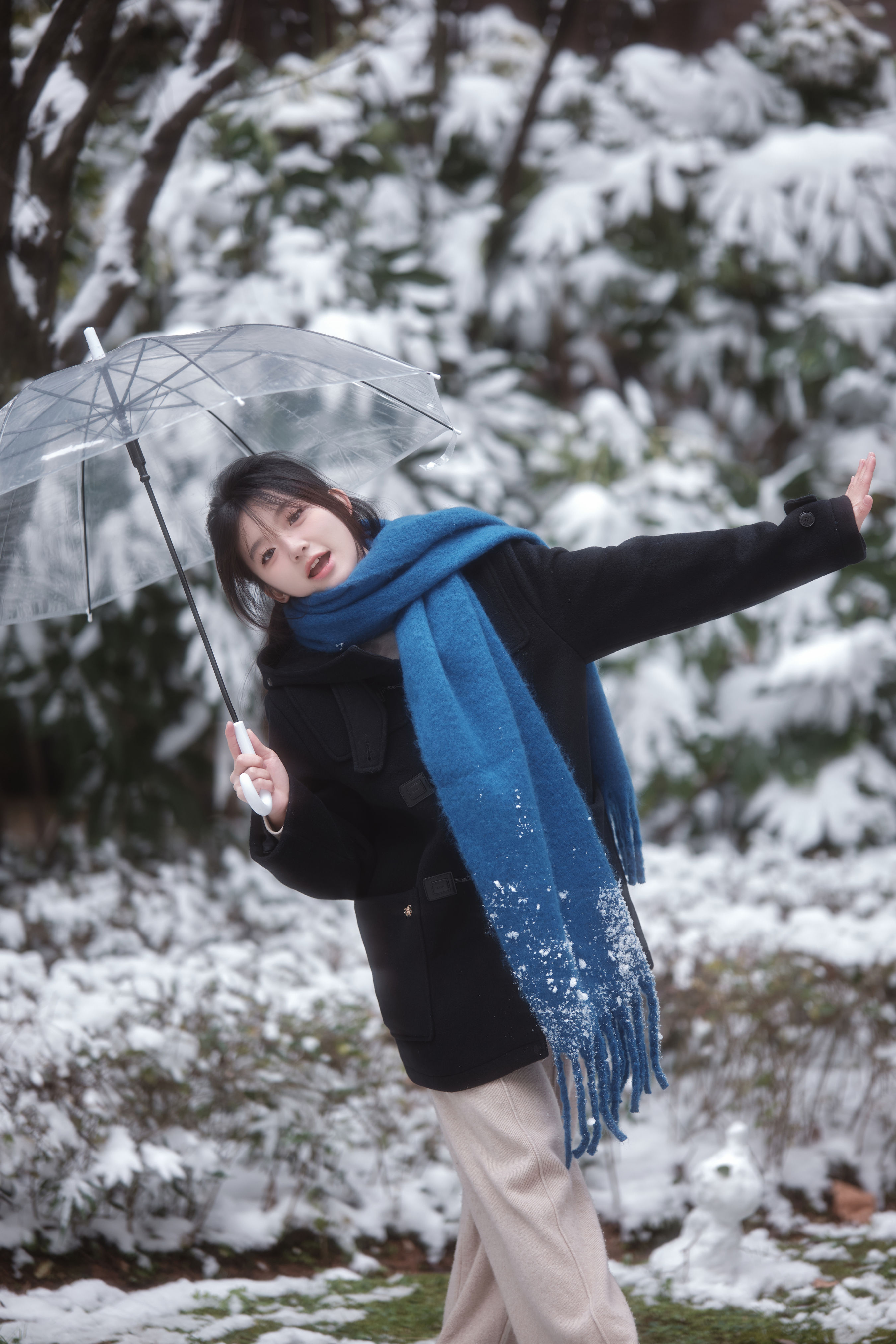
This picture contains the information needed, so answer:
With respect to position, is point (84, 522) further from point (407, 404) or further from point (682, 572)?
point (682, 572)

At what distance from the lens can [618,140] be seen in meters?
6.07

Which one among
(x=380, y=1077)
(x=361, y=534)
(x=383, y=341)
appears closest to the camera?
(x=361, y=534)

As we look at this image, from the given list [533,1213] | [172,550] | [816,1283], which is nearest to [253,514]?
[172,550]

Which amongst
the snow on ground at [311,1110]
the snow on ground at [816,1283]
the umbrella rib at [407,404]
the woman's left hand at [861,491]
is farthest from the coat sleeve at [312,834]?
the snow on ground at [816,1283]

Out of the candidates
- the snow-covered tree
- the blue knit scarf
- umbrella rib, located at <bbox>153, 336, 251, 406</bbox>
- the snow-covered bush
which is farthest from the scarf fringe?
the snow-covered tree

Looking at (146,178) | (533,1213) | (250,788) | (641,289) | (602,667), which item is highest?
(146,178)

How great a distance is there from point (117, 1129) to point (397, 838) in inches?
49.9

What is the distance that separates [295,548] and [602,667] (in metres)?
3.40

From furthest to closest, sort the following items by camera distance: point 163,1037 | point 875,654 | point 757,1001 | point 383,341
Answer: point 875,654 → point 383,341 → point 757,1001 → point 163,1037

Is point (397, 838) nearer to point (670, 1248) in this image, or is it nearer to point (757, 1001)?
point (670, 1248)

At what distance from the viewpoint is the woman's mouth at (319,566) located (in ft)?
5.89

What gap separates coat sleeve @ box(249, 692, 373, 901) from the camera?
1.75 m

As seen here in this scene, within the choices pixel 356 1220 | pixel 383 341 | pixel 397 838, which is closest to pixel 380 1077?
pixel 356 1220

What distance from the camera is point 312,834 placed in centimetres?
176
